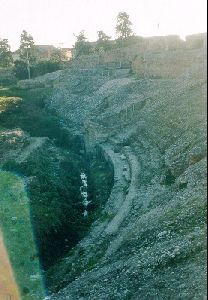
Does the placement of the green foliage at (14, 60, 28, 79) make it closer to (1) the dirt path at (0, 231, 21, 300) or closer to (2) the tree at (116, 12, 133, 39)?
(2) the tree at (116, 12, 133, 39)

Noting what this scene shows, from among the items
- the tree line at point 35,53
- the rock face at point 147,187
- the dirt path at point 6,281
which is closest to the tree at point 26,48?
the tree line at point 35,53

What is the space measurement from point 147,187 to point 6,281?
1693cm

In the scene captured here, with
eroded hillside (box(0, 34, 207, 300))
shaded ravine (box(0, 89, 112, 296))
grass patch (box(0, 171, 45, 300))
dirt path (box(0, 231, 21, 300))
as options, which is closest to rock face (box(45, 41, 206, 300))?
eroded hillside (box(0, 34, 207, 300))

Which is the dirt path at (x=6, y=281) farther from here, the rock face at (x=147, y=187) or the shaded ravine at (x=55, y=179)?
the rock face at (x=147, y=187)

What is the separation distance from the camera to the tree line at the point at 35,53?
352ft

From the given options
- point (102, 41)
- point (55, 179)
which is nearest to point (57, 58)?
point (102, 41)

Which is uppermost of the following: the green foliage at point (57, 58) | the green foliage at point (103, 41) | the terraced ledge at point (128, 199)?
the green foliage at point (103, 41)

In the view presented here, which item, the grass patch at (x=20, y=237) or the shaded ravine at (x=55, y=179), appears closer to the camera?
the grass patch at (x=20, y=237)

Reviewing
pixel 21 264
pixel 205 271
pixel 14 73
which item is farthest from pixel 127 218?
pixel 14 73

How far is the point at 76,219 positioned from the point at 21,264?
993 centimetres

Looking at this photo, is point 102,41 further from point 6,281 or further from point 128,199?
point 6,281

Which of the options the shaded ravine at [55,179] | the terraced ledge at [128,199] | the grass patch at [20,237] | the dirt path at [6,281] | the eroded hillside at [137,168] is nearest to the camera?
the eroded hillside at [137,168]

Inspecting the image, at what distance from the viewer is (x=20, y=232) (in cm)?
3769

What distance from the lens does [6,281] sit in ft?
102
